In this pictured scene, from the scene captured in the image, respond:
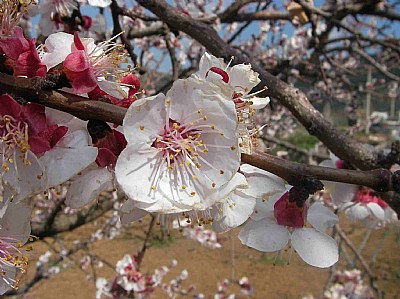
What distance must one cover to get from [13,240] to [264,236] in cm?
47

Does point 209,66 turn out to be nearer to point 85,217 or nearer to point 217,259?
point 85,217

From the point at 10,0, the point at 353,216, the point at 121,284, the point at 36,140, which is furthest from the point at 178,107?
the point at 121,284

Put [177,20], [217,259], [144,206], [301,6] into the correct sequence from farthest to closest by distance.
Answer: [217,259] → [301,6] → [177,20] → [144,206]

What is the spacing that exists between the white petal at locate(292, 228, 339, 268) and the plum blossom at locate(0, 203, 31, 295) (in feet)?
1.62

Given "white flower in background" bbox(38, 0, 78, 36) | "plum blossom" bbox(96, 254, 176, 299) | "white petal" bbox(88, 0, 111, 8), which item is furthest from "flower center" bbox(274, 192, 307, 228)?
"plum blossom" bbox(96, 254, 176, 299)

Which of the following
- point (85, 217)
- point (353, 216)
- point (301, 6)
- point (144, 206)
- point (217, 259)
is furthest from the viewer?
point (217, 259)

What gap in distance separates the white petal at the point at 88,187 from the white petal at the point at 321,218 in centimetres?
42

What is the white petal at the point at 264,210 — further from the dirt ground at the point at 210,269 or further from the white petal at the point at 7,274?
the dirt ground at the point at 210,269

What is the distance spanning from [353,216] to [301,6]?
1038mm

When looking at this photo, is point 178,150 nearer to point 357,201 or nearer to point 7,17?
point 7,17

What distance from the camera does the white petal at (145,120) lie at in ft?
1.98

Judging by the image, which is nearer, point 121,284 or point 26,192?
point 26,192

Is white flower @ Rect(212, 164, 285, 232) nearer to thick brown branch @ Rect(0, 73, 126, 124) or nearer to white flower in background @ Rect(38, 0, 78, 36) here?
thick brown branch @ Rect(0, 73, 126, 124)

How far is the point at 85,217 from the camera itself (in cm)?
270
